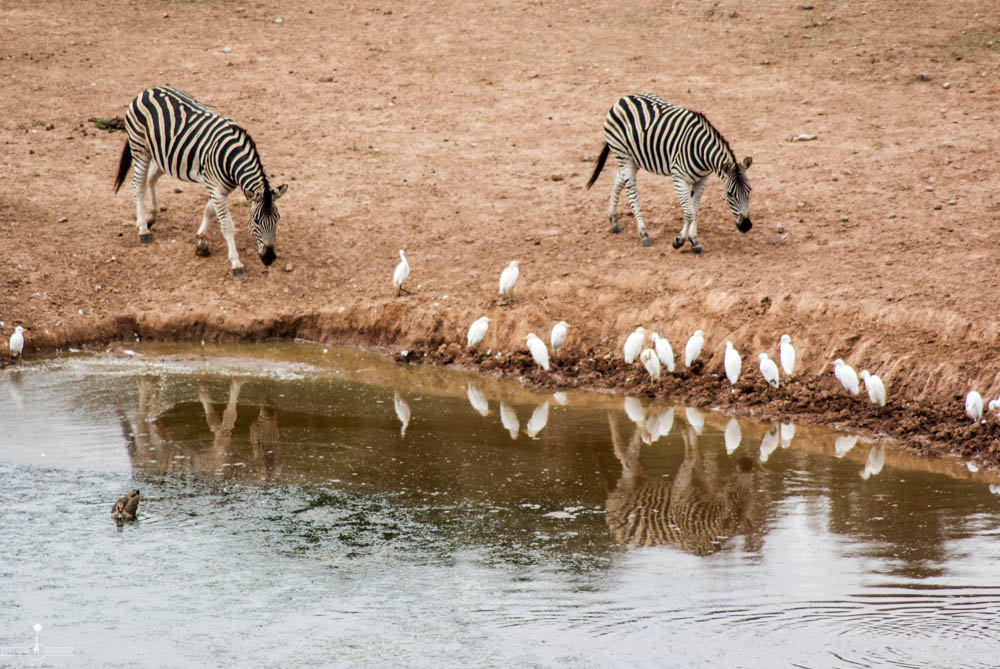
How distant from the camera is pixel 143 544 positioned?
842 centimetres

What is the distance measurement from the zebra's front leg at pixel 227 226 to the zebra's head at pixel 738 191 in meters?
6.12

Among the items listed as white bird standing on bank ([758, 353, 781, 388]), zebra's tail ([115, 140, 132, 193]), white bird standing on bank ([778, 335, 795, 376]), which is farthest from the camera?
zebra's tail ([115, 140, 132, 193])

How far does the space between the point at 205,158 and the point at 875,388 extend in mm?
8452

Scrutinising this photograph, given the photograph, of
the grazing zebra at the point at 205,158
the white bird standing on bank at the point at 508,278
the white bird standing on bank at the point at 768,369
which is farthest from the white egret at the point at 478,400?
the grazing zebra at the point at 205,158

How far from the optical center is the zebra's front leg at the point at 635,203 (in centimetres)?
1477

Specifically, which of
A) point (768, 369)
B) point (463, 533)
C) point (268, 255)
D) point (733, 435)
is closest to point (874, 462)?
point (733, 435)

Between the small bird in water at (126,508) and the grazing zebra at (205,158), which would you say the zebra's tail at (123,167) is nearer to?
the grazing zebra at (205,158)

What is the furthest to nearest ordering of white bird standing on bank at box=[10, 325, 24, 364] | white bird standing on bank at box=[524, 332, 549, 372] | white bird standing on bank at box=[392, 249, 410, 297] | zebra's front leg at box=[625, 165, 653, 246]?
zebra's front leg at box=[625, 165, 653, 246] → white bird standing on bank at box=[392, 249, 410, 297] → white bird standing on bank at box=[10, 325, 24, 364] → white bird standing on bank at box=[524, 332, 549, 372]

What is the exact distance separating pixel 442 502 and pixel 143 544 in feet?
7.58

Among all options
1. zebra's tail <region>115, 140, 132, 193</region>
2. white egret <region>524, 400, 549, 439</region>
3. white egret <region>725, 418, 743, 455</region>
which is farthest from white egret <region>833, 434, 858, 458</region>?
zebra's tail <region>115, 140, 132, 193</region>

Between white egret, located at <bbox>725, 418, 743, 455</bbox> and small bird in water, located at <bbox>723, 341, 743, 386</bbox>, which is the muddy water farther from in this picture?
small bird in water, located at <bbox>723, 341, 743, 386</bbox>

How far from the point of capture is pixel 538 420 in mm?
11805

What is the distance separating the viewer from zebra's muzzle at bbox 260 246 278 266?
49.0 feet

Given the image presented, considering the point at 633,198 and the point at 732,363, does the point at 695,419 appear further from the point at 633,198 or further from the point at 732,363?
the point at 633,198
